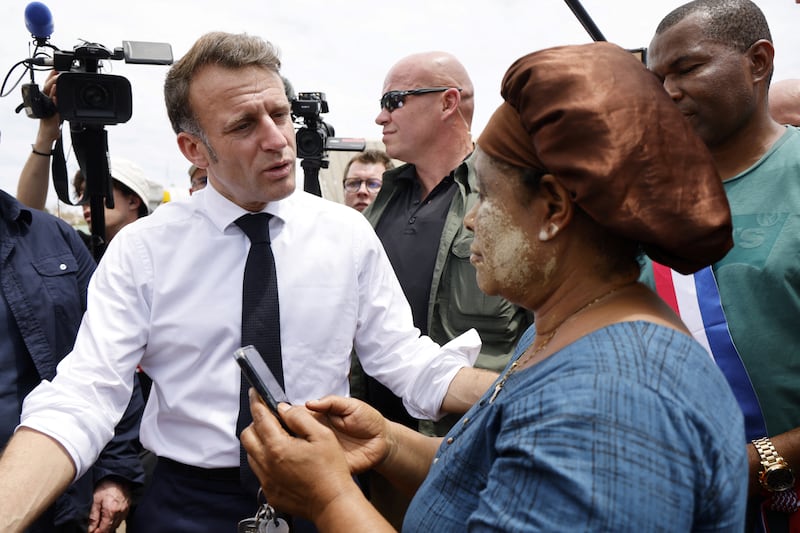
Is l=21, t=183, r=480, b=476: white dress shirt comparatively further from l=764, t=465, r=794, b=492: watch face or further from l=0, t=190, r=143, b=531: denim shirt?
l=764, t=465, r=794, b=492: watch face

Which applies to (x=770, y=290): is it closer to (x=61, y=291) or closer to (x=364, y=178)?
(x=61, y=291)

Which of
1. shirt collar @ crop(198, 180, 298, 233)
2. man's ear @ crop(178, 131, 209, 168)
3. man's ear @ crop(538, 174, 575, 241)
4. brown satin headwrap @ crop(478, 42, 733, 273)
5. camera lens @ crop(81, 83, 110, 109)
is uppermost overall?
brown satin headwrap @ crop(478, 42, 733, 273)

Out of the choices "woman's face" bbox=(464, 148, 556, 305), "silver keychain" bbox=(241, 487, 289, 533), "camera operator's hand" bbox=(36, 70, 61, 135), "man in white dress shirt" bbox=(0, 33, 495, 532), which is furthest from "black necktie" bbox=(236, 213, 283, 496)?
"camera operator's hand" bbox=(36, 70, 61, 135)

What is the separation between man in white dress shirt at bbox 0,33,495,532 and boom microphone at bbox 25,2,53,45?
132cm

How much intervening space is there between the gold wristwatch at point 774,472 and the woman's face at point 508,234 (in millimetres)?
901

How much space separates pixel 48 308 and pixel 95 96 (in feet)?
3.48

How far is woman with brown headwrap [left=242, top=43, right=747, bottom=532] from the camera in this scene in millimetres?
928

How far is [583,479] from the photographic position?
2.98ft

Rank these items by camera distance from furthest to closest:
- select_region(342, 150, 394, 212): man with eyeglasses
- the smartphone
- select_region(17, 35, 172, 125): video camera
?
select_region(342, 150, 394, 212): man with eyeglasses
select_region(17, 35, 172, 125): video camera
the smartphone

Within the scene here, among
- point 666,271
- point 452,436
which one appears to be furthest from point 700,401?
point 666,271

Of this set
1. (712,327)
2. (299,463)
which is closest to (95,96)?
(299,463)

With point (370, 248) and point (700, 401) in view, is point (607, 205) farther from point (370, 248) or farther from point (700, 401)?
point (370, 248)

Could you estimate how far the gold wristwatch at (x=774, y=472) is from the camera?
1720mm

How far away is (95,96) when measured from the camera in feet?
9.99
